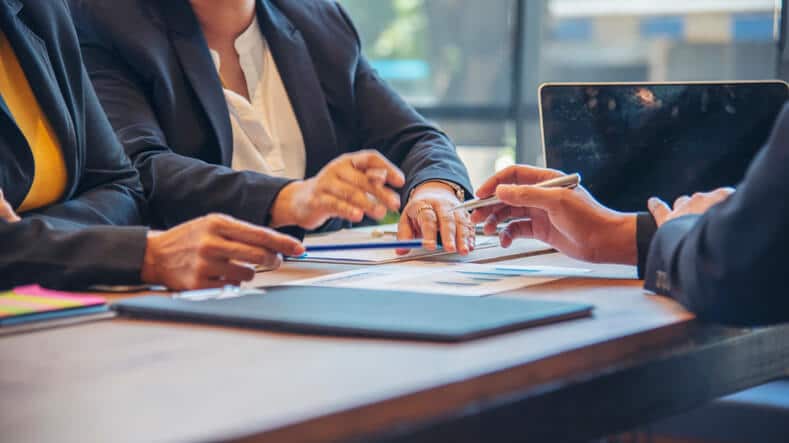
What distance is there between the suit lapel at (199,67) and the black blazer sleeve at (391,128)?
1.27 feet

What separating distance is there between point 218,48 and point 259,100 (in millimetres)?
144

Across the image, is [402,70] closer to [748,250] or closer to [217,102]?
[217,102]

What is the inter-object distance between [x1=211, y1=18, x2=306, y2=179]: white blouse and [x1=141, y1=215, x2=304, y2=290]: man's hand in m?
0.97

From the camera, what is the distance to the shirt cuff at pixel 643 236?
1242 mm

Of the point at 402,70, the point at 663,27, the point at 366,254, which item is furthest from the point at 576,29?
the point at 366,254

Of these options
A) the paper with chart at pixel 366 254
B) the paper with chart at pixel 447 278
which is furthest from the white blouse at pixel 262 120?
the paper with chart at pixel 447 278

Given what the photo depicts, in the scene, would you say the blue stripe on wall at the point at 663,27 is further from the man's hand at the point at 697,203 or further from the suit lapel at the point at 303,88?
the man's hand at the point at 697,203

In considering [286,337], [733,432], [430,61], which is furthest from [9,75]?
[430,61]

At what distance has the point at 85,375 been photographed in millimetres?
752

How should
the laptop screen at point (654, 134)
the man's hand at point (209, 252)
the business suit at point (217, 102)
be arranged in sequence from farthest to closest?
the business suit at point (217, 102)
the laptop screen at point (654, 134)
the man's hand at point (209, 252)

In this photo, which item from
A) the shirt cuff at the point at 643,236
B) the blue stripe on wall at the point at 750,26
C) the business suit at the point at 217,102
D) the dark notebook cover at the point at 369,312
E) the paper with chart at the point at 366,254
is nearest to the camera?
the dark notebook cover at the point at 369,312

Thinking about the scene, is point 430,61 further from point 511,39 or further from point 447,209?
point 447,209

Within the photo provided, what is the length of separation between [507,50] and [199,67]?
2990 millimetres

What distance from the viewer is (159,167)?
1.84 metres
